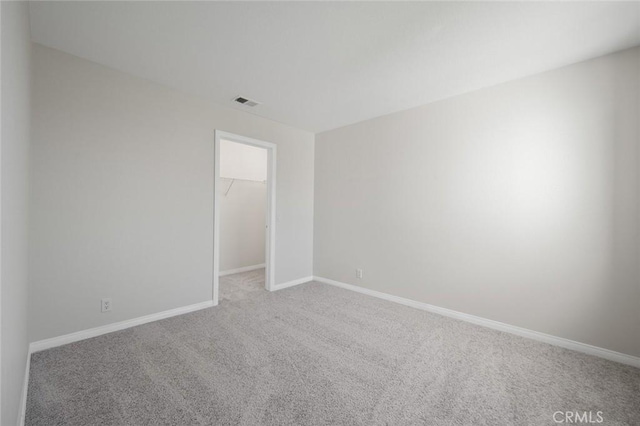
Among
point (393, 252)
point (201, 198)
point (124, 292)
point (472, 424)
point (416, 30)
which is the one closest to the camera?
point (472, 424)

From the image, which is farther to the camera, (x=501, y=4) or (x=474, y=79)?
(x=474, y=79)

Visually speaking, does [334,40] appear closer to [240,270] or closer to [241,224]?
[241,224]

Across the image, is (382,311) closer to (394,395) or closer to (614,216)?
(394,395)

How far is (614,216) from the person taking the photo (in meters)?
2.21

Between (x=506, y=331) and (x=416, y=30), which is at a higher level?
(x=416, y=30)

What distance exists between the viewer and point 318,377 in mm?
1942

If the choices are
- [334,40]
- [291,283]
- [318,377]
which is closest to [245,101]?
[334,40]

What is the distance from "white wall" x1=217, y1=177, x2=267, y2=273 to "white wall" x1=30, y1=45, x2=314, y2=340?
5.57 ft

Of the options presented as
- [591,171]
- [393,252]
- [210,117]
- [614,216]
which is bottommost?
[393,252]

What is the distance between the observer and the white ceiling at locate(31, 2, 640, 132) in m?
1.81

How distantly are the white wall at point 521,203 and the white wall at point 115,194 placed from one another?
2.29m

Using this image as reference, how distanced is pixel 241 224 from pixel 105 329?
9.50 feet

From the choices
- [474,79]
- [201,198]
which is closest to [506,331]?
[474,79]

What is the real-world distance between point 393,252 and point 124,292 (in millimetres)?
3096
